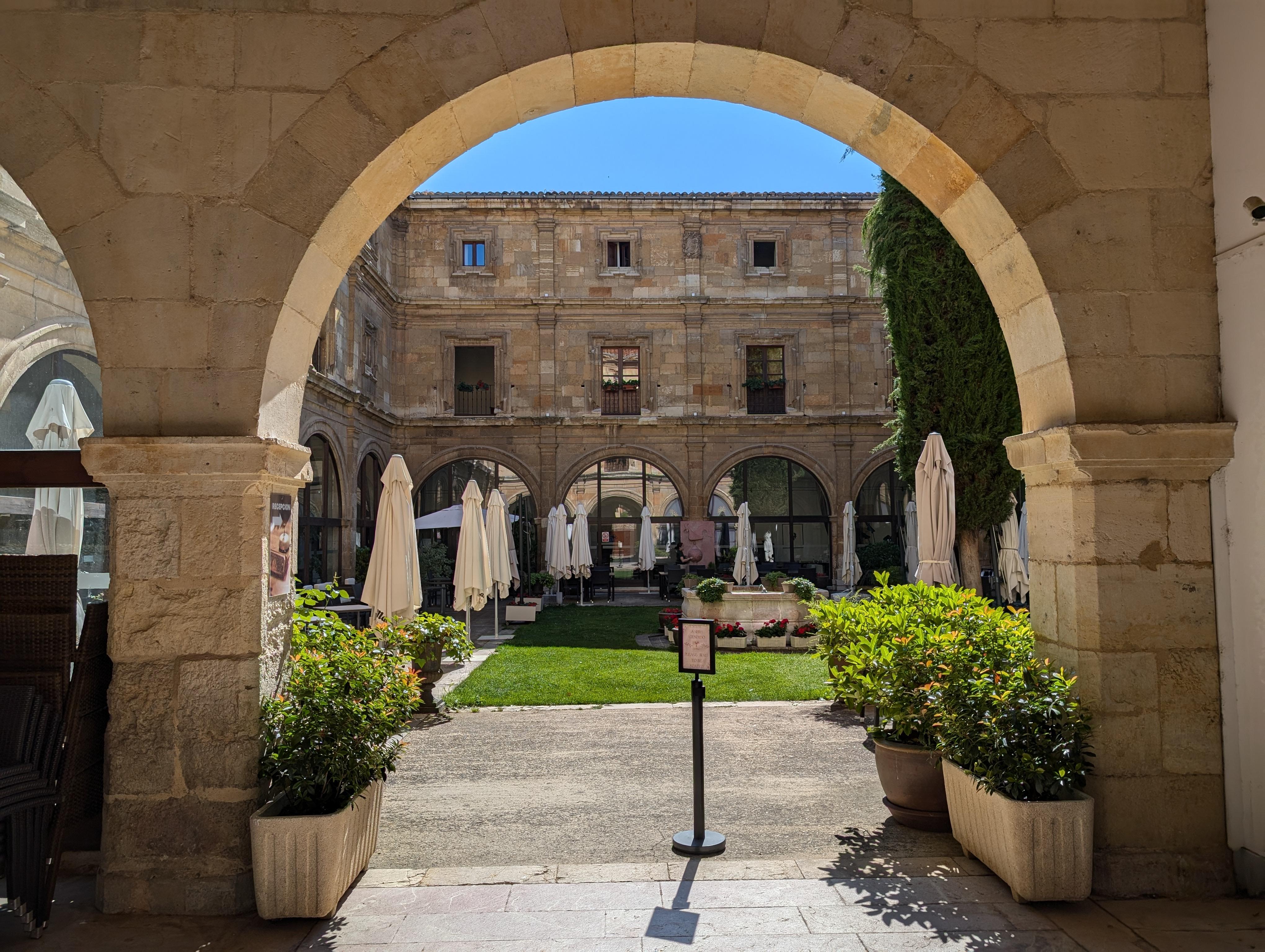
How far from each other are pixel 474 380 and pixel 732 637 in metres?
12.6

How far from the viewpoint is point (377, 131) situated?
3.56 meters

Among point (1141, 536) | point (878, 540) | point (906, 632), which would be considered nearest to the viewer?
point (1141, 536)

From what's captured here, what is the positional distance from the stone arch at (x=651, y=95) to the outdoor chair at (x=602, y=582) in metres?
15.0

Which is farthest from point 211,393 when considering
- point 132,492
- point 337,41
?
point 337,41

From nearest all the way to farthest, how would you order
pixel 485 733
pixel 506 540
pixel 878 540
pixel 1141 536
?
pixel 1141 536, pixel 485 733, pixel 506 540, pixel 878 540

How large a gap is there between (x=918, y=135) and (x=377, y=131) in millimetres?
2301

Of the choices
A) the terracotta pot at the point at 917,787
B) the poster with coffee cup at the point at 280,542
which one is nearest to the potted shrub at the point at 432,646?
the poster with coffee cup at the point at 280,542

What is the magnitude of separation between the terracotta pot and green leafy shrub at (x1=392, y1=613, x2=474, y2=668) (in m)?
3.91

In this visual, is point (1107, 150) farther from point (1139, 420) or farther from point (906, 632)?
point (906, 632)

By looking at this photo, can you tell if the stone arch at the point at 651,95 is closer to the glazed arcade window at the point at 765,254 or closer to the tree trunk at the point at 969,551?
the tree trunk at the point at 969,551

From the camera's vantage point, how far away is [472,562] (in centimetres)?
1098

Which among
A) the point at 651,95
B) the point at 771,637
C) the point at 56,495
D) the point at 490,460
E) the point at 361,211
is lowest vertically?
the point at 771,637

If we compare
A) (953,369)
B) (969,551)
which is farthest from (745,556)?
(953,369)

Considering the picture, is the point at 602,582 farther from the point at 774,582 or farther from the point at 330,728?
the point at 330,728
